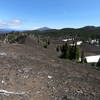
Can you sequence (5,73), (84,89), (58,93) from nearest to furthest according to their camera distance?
(58,93), (84,89), (5,73)

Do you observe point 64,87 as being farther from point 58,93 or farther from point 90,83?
point 90,83

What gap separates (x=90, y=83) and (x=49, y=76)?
2108 mm

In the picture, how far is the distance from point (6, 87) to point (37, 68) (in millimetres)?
3160

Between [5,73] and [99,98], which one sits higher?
[5,73]

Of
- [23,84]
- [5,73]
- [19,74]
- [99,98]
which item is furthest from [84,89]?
[5,73]

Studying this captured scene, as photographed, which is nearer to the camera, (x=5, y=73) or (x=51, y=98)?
(x=51, y=98)

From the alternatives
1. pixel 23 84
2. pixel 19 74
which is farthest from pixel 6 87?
pixel 19 74

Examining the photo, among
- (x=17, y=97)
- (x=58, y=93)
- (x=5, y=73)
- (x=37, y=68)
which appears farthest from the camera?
(x=37, y=68)

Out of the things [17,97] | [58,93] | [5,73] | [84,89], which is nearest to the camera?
[17,97]

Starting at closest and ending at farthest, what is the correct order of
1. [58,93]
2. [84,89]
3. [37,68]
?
[58,93]
[84,89]
[37,68]

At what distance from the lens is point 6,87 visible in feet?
22.1

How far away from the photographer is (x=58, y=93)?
6.60 m

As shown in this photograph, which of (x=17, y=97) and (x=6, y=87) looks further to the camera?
(x=6, y=87)

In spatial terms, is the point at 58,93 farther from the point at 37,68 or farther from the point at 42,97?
the point at 37,68
